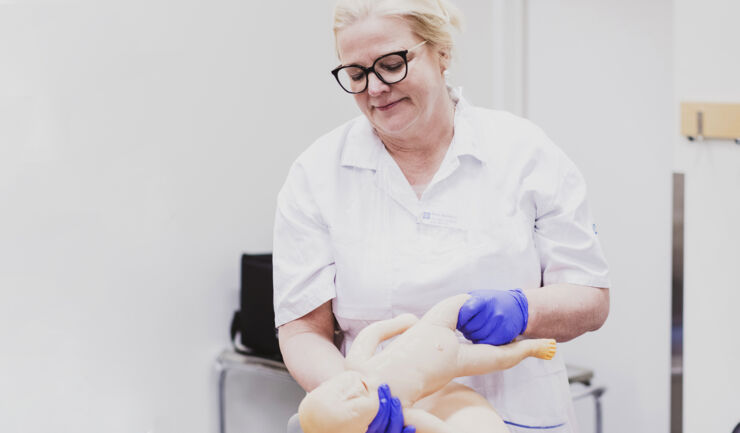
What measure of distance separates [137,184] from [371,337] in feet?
3.56

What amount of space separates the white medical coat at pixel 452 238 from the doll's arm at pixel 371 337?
0.46 feet

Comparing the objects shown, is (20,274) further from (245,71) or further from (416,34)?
(416,34)

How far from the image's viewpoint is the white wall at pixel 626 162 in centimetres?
240

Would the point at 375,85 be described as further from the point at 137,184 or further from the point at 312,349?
the point at 137,184

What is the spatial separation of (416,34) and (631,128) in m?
1.50

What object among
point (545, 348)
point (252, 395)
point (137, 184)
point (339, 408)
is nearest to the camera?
point (339, 408)

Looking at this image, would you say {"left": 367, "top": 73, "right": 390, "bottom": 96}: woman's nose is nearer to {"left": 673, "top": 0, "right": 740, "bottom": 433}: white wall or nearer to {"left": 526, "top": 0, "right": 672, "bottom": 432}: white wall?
{"left": 673, "top": 0, "right": 740, "bottom": 433}: white wall

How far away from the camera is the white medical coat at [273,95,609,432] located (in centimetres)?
122

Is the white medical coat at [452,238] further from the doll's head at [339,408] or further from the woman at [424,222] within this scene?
the doll's head at [339,408]

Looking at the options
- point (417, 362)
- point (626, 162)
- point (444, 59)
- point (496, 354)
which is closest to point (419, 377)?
point (417, 362)

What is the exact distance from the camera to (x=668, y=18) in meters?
2.34

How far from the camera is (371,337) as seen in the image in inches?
40.7

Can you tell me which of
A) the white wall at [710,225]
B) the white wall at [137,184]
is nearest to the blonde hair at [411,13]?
the white wall at [137,184]

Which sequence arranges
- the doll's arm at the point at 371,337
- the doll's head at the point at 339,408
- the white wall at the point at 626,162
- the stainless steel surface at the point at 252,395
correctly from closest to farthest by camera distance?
the doll's head at the point at 339,408 → the doll's arm at the point at 371,337 → the stainless steel surface at the point at 252,395 → the white wall at the point at 626,162
